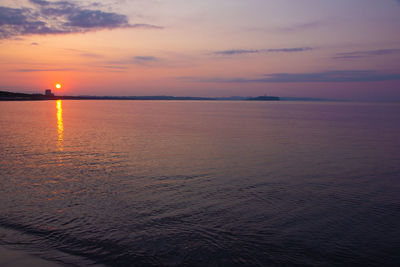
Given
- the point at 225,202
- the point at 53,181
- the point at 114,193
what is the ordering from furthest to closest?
1. the point at 53,181
2. the point at 114,193
3. the point at 225,202

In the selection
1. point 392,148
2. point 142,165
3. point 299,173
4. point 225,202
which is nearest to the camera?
point 225,202

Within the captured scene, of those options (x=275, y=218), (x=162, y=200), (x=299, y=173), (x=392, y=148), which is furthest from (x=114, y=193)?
(x=392, y=148)

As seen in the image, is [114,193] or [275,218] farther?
[114,193]

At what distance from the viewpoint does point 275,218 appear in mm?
9938

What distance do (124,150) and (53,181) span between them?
322 inches

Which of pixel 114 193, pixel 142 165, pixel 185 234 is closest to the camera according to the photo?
pixel 185 234

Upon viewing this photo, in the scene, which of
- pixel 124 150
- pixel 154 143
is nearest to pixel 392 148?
pixel 154 143

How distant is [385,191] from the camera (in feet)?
42.2

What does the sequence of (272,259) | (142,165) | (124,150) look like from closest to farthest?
1. (272,259)
2. (142,165)
3. (124,150)

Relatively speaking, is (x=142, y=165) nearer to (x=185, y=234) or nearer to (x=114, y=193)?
(x=114, y=193)

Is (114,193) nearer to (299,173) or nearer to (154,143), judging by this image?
(299,173)

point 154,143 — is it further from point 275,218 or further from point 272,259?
point 272,259

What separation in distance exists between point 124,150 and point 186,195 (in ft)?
35.4

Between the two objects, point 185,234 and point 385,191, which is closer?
point 185,234
